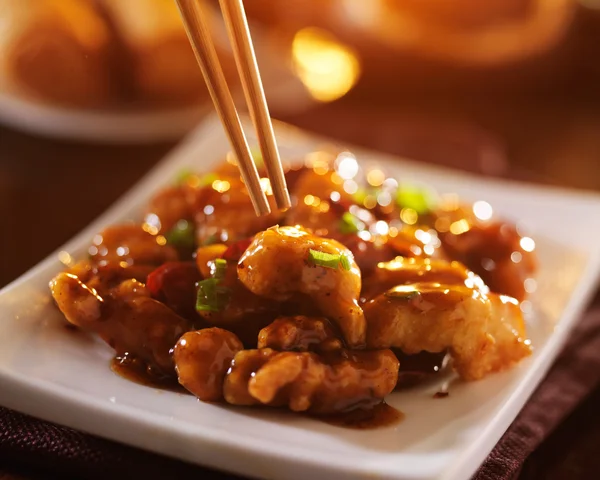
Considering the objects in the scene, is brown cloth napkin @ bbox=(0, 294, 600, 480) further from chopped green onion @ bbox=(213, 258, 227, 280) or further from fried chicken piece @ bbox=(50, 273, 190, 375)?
chopped green onion @ bbox=(213, 258, 227, 280)

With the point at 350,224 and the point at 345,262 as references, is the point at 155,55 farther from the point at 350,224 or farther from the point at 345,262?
the point at 345,262

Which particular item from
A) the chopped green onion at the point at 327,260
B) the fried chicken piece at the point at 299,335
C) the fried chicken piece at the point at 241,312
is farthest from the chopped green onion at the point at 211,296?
the chopped green onion at the point at 327,260

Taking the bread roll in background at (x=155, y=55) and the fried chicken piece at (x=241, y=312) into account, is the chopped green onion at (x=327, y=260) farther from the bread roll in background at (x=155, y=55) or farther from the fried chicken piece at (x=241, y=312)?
the bread roll in background at (x=155, y=55)

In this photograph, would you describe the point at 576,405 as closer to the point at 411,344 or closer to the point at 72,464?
the point at 411,344

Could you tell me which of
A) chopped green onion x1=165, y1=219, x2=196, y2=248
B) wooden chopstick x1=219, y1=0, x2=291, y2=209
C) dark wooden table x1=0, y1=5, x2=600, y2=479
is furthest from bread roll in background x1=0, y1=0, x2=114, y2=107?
wooden chopstick x1=219, y1=0, x2=291, y2=209

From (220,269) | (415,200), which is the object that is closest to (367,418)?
(220,269)

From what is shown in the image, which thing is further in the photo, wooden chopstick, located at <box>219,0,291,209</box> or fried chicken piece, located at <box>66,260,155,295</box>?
fried chicken piece, located at <box>66,260,155,295</box>
